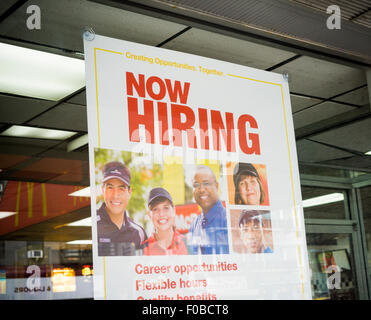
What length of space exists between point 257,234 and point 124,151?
0.86 meters

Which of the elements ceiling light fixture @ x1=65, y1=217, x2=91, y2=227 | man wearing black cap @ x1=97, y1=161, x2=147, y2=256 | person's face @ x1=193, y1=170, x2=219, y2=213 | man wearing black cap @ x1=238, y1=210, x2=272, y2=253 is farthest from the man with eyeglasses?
ceiling light fixture @ x1=65, y1=217, x2=91, y2=227

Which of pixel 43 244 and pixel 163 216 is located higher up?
pixel 163 216

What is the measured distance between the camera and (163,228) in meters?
2.59

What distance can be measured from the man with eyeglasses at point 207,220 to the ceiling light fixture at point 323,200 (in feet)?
2.20

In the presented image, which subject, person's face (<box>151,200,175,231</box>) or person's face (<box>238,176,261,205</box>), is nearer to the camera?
person's face (<box>151,200,175,231</box>)

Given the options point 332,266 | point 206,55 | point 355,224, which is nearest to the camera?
point 206,55

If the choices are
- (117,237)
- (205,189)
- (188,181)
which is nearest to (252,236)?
(205,189)

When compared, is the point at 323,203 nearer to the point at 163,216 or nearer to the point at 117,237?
the point at 163,216

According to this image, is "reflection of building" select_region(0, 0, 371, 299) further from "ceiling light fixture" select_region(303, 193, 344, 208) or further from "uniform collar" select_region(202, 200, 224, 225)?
"uniform collar" select_region(202, 200, 224, 225)

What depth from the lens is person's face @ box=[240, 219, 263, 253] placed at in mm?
2799

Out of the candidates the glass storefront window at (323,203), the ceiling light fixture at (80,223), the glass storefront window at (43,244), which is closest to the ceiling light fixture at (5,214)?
the glass storefront window at (43,244)

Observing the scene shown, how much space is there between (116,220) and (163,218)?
251 mm
